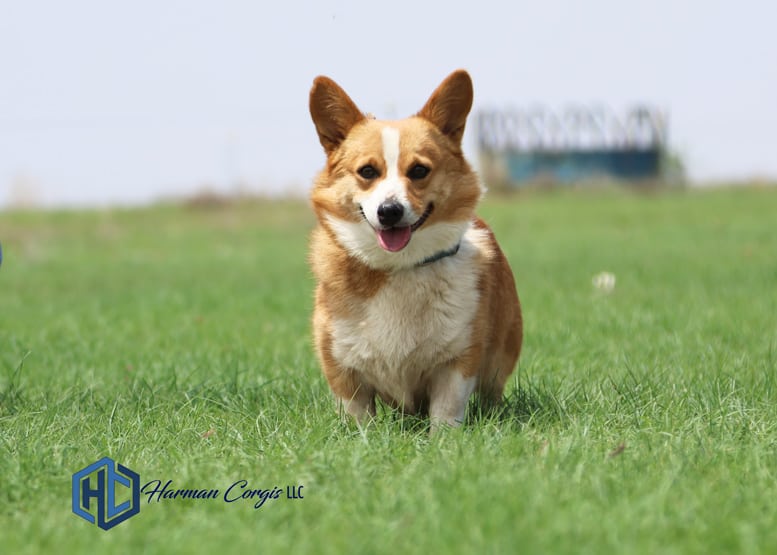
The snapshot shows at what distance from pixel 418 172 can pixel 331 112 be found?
1.54 feet

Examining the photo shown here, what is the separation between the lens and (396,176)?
3.55 meters

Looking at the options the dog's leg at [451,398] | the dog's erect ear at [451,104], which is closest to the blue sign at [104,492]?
the dog's leg at [451,398]

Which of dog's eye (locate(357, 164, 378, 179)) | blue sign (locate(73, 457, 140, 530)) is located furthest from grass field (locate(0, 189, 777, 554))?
dog's eye (locate(357, 164, 378, 179))

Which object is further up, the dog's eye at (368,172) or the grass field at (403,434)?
the dog's eye at (368,172)

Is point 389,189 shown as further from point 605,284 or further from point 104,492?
point 605,284

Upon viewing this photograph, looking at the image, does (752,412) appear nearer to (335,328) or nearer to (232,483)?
(335,328)

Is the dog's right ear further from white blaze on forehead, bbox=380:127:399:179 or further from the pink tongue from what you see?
the pink tongue

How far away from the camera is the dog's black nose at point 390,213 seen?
11.2ft

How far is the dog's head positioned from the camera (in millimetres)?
3557

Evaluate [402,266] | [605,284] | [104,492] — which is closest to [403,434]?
[402,266]

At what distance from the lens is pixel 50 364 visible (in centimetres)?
561

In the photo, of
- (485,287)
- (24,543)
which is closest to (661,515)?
(485,287)

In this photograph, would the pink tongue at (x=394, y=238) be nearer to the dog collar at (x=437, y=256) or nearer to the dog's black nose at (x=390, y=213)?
the dog's black nose at (x=390, y=213)

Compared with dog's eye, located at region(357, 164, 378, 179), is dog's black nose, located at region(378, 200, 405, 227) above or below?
below
